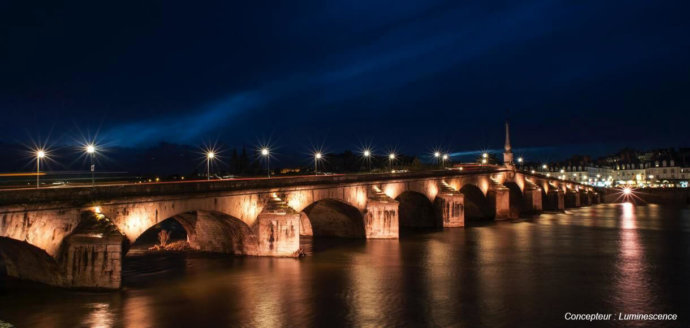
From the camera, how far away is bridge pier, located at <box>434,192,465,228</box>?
52.5 m

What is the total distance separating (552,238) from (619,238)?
18.5ft

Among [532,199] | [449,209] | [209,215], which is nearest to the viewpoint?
[209,215]

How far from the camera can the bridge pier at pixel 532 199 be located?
76.7 m

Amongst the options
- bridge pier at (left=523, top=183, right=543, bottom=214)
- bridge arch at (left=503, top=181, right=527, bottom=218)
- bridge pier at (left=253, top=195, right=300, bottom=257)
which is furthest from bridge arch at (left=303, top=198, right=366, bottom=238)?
bridge pier at (left=523, top=183, right=543, bottom=214)

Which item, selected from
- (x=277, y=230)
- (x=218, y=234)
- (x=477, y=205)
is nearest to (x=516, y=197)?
(x=477, y=205)

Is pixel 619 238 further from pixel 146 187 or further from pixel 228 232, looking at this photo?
pixel 146 187

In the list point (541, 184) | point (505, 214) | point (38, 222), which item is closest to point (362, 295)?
point (38, 222)

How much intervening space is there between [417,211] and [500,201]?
14.9 m

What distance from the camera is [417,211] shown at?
5406cm

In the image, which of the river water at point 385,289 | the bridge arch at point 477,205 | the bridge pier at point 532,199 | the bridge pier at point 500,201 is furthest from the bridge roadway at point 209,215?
the bridge pier at point 532,199

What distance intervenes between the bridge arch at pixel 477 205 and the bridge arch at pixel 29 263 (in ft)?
165

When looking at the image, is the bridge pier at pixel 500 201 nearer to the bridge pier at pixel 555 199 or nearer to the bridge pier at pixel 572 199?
the bridge pier at pixel 555 199

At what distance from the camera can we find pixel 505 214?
6353 centimetres

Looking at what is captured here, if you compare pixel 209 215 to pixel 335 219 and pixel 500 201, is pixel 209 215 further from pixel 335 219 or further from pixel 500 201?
pixel 500 201
